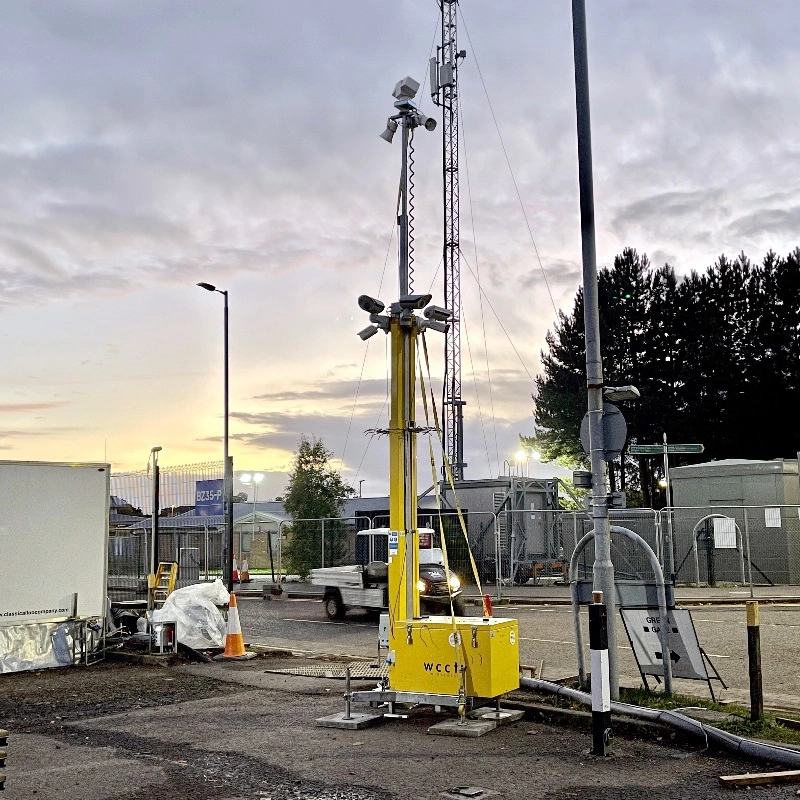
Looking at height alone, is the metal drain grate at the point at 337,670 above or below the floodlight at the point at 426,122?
below

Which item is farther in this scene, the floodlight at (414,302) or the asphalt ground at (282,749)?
the floodlight at (414,302)

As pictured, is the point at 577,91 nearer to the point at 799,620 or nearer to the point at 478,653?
the point at 478,653

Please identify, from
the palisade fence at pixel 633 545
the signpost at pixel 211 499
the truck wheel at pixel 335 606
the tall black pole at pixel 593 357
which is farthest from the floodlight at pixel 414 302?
the signpost at pixel 211 499

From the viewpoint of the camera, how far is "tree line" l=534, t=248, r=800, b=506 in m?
46.2

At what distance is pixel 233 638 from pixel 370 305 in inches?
280

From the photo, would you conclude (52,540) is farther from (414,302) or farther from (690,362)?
(690,362)

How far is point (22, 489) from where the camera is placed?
1441 cm

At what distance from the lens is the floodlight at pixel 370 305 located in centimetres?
1053

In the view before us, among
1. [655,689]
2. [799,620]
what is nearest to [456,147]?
[799,620]

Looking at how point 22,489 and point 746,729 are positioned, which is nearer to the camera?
point 746,729

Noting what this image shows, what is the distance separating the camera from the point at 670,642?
10.2 metres

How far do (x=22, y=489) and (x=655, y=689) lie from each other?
941cm

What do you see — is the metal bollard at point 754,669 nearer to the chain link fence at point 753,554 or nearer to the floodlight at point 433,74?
the floodlight at point 433,74

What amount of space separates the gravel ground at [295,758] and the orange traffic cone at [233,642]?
3607mm
